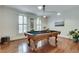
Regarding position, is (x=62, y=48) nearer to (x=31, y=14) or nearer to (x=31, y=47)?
(x=31, y=47)

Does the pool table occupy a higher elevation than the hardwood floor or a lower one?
higher

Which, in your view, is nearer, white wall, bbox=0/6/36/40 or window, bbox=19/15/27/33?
white wall, bbox=0/6/36/40

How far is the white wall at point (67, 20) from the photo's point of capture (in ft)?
6.28

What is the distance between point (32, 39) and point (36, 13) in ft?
1.90

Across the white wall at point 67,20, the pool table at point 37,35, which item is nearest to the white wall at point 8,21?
the pool table at point 37,35

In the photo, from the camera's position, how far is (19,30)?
194cm

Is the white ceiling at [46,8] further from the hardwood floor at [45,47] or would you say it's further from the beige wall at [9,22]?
the hardwood floor at [45,47]

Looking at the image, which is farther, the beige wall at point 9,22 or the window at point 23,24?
the window at point 23,24

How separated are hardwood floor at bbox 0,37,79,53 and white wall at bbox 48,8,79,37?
21 centimetres

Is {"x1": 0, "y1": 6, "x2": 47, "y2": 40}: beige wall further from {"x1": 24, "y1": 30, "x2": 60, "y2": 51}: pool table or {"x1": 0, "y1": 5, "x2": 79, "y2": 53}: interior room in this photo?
{"x1": 24, "y1": 30, "x2": 60, "y2": 51}: pool table

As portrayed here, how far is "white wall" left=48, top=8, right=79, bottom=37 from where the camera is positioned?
6.28 ft

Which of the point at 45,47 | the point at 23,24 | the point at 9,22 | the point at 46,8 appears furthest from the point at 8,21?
the point at 45,47

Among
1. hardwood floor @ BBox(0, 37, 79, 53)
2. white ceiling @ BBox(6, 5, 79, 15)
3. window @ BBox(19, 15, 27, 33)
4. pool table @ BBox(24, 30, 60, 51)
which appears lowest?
hardwood floor @ BBox(0, 37, 79, 53)

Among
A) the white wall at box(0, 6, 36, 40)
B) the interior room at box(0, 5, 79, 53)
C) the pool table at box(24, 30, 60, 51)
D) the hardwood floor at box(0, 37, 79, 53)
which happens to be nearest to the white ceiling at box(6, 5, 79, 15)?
the interior room at box(0, 5, 79, 53)
